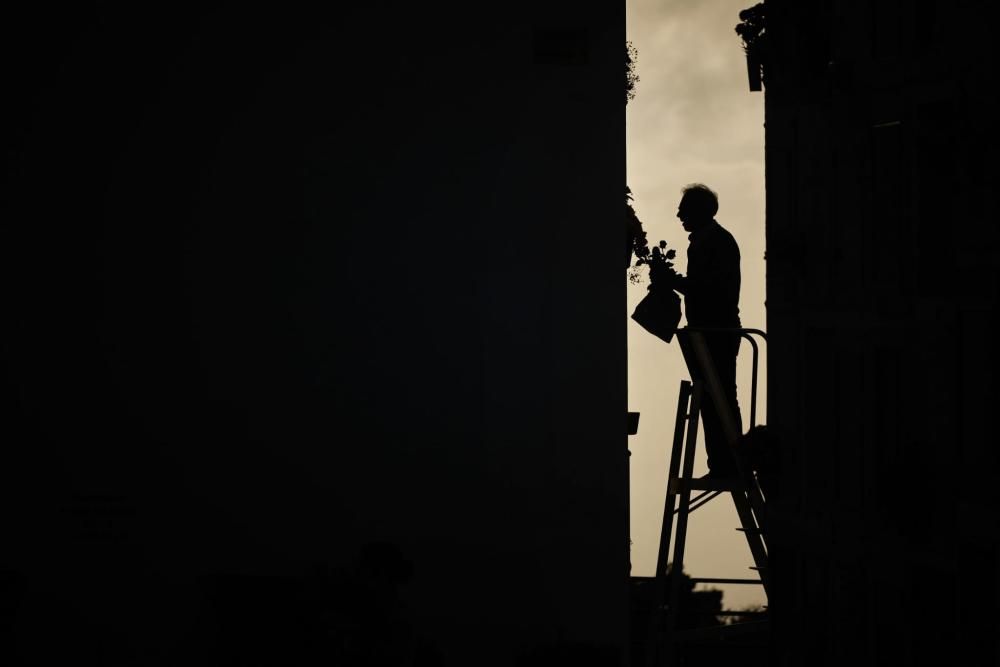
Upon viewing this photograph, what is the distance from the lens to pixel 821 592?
3.13 meters

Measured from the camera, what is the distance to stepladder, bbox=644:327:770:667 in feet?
12.4

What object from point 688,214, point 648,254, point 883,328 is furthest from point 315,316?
point 883,328

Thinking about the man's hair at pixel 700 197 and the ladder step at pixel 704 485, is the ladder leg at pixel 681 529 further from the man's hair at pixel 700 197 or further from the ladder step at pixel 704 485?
the man's hair at pixel 700 197

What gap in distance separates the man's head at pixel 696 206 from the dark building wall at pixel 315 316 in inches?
18.7

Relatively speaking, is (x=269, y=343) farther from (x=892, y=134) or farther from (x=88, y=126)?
(x=892, y=134)

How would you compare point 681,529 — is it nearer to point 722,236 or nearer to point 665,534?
point 665,534

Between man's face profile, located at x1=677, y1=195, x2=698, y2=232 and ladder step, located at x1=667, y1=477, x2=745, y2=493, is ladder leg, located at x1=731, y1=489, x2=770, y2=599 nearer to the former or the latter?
ladder step, located at x1=667, y1=477, x2=745, y2=493

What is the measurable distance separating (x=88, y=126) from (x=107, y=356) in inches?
34.3

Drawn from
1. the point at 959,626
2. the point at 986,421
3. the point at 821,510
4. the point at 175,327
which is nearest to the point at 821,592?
the point at 821,510

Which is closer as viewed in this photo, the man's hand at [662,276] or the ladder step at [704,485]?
the ladder step at [704,485]

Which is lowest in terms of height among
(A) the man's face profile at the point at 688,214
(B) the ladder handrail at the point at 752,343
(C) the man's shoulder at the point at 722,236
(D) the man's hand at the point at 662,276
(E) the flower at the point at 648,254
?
(B) the ladder handrail at the point at 752,343

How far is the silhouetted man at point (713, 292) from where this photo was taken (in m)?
4.07

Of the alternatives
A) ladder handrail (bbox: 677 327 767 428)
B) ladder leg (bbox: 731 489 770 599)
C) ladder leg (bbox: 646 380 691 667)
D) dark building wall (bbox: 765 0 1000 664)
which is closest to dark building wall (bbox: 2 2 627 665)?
ladder leg (bbox: 646 380 691 667)

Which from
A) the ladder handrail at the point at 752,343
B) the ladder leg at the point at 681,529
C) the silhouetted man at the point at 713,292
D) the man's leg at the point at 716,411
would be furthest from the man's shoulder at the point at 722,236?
the ladder leg at the point at 681,529
